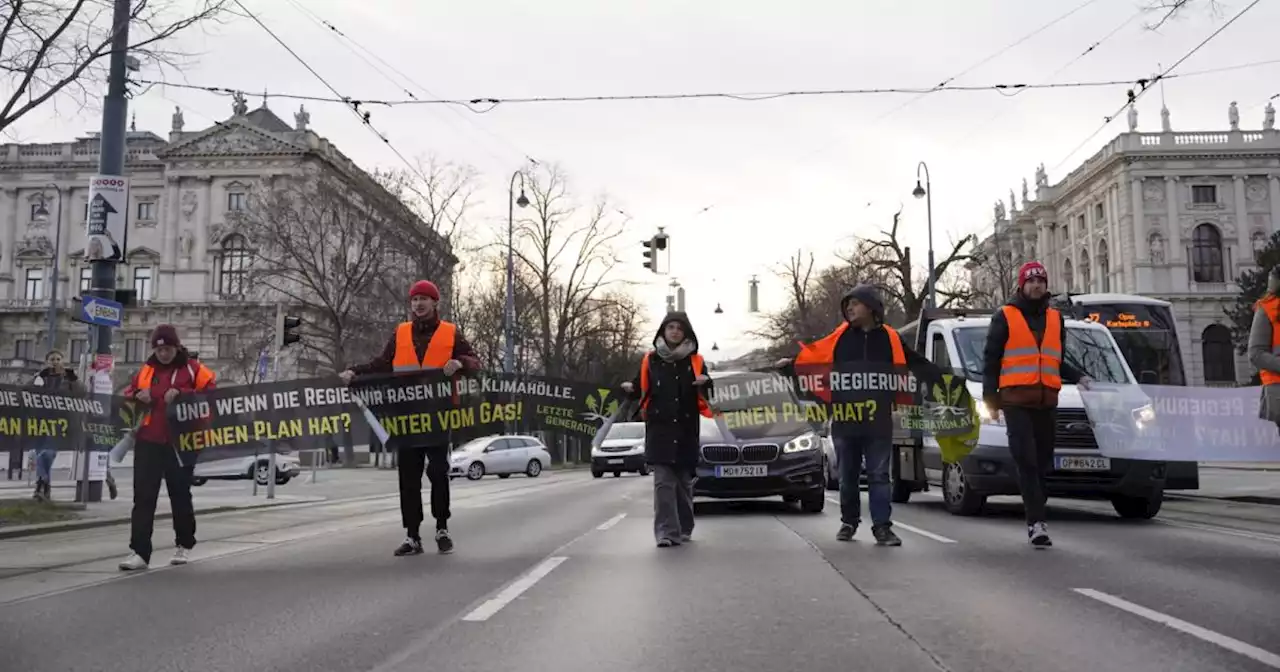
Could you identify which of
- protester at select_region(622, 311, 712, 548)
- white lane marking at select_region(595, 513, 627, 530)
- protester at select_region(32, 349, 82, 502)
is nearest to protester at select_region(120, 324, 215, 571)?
protester at select_region(622, 311, 712, 548)

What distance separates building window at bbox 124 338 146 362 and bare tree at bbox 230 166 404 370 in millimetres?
28194

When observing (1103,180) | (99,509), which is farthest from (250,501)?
(1103,180)

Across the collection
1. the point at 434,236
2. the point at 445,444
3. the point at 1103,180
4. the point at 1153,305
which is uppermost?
the point at 1103,180

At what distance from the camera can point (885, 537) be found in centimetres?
827

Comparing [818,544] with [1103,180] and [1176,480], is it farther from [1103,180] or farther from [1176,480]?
[1103,180]

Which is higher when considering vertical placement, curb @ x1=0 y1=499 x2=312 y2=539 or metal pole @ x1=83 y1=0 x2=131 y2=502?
metal pole @ x1=83 y1=0 x2=131 y2=502

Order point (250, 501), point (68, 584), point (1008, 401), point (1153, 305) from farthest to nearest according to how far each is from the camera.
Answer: point (1153, 305) < point (250, 501) < point (1008, 401) < point (68, 584)

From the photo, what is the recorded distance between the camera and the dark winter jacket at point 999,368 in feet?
26.2

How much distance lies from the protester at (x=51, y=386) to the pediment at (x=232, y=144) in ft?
189

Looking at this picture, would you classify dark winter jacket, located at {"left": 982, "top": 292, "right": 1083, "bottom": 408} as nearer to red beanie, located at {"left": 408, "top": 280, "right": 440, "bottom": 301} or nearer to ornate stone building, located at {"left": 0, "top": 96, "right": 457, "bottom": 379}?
red beanie, located at {"left": 408, "top": 280, "right": 440, "bottom": 301}

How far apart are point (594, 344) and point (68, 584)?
174ft

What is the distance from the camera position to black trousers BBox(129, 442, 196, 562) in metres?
7.74

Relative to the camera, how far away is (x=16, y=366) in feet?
206

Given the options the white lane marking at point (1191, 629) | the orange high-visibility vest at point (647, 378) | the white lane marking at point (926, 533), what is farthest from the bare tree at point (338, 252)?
the white lane marking at point (1191, 629)
